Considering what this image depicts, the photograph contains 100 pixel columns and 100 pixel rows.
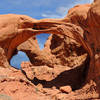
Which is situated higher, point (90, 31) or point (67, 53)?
point (90, 31)

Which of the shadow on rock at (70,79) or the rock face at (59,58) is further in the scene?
the shadow on rock at (70,79)

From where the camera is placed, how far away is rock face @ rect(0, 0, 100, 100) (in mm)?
6844

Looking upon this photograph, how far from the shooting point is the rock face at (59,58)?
684 cm

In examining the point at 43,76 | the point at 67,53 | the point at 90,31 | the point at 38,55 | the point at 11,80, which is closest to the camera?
the point at 11,80

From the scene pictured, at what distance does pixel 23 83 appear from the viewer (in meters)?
6.85

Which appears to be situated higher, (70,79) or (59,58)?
(59,58)

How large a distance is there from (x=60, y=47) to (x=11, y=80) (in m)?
7.16

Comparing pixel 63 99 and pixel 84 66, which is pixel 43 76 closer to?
pixel 84 66

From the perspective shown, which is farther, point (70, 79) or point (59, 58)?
point (59, 58)

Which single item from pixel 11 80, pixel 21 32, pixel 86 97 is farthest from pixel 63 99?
pixel 21 32

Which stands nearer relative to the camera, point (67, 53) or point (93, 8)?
point (93, 8)

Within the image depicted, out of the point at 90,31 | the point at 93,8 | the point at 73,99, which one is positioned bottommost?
the point at 73,99

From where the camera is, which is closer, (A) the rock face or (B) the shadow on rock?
(A) the rock face

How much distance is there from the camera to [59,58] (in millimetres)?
13375
